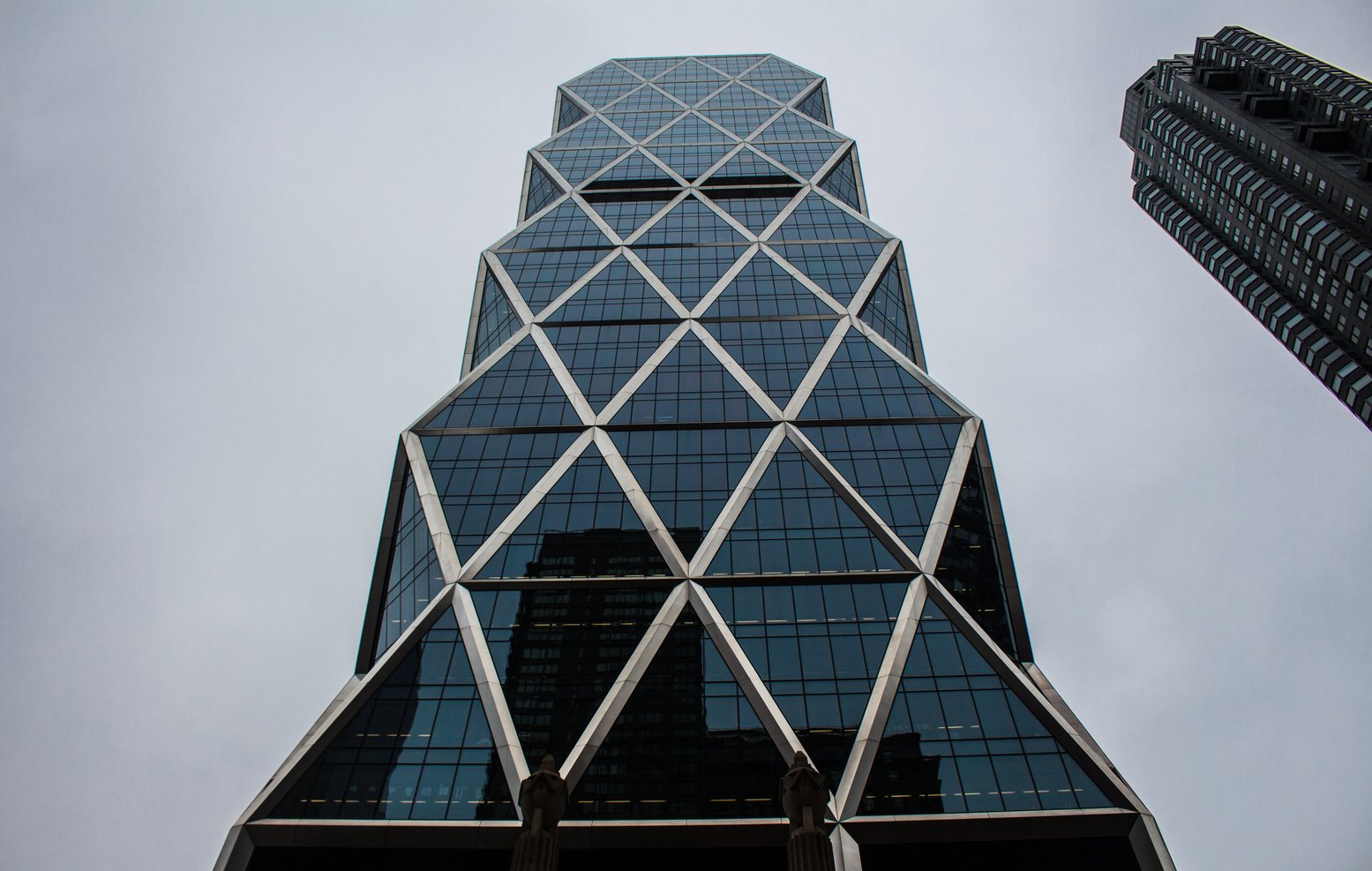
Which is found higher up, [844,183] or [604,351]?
[844,183]

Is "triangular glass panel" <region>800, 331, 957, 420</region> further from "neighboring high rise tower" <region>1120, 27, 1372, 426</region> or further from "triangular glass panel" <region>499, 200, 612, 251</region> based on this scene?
"neighboring high rise tower" <region>1120, 27, 1372, 426</region>

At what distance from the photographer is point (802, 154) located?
70.6 metres

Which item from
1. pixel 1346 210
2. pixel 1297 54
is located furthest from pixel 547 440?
pixel 1297 54

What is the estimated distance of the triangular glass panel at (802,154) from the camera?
6875cm

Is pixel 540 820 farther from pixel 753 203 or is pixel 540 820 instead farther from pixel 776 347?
pixel 753 203

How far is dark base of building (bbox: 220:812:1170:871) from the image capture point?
2962 centimetres

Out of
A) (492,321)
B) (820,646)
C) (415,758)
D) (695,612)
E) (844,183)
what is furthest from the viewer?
(844,183)

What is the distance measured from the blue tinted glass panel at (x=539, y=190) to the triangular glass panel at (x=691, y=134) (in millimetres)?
9081

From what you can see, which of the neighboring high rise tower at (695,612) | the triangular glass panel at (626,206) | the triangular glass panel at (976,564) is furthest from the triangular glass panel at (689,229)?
the triangular glass panel at (976,564)

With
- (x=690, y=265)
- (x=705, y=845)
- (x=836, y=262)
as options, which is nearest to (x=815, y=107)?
(x=836, y=262)

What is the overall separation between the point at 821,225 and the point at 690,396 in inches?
814

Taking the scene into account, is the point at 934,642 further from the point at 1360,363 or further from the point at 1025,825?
the point at 1360,363

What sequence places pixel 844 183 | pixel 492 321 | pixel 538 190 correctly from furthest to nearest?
1. pixel 538 190
2. pixel 844 183
3. pixel 492 321

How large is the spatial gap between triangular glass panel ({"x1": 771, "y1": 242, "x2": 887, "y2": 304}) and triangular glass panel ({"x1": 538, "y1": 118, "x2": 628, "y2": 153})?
68.6ft
